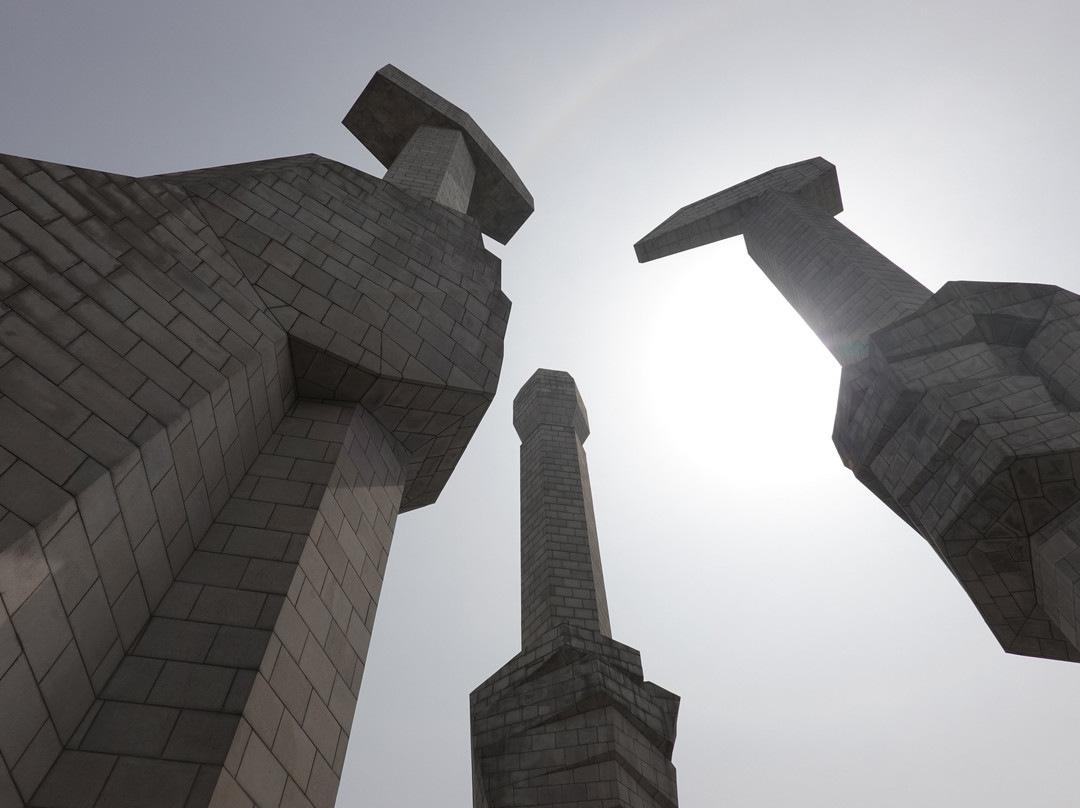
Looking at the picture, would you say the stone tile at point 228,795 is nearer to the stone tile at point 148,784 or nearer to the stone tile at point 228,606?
the stone tile at point 148,784

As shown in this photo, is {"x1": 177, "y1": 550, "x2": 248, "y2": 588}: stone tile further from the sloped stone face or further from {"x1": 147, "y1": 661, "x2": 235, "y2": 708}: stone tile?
the sloped stone face

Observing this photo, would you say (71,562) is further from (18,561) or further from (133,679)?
(133,679)

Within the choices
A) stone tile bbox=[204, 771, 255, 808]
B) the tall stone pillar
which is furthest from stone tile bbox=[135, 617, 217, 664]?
the tall stone pillar

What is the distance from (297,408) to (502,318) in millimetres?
2615

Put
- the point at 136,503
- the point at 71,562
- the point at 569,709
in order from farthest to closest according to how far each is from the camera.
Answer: the point at 569,709, the point at 136,503, the point at 71,562

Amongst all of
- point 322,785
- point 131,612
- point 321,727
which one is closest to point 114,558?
point 131,612

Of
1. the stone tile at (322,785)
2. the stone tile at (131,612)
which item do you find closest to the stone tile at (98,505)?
the stone tile at (131,612)

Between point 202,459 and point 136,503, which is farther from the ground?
point 202,459

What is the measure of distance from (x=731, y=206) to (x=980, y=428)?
7951 mm

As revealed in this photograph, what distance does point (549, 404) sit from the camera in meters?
15.1

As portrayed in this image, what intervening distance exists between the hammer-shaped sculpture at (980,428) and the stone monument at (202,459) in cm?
460

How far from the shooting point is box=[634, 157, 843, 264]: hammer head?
40.6ft

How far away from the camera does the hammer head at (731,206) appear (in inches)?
487

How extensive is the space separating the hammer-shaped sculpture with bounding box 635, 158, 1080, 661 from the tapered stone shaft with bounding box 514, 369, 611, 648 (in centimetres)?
480
